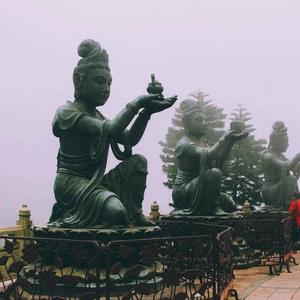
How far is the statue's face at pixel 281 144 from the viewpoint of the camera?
14094 mm

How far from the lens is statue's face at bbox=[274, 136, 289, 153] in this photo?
46.2 feet

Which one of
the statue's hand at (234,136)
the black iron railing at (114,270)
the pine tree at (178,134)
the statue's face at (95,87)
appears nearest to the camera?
the black iron railing at (114,270)

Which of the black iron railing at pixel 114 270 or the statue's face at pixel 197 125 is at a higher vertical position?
the statue's face at pixel 197 125

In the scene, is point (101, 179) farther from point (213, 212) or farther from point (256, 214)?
point (256, 214)

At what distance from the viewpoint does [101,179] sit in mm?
6297

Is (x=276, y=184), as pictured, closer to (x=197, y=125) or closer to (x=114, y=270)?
(x=197, y=125)

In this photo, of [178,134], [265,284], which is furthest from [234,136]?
[178,134]

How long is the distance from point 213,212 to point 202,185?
1.87ft

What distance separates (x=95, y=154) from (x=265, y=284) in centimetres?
324

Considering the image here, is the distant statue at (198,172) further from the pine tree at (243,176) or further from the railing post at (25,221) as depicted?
the pine tree at (243,176)

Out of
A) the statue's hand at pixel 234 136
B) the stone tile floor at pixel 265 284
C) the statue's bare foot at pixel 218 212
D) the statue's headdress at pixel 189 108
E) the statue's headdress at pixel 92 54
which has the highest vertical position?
the statue's headdress at pixel 92 54

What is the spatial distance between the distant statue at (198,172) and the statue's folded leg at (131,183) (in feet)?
9.75

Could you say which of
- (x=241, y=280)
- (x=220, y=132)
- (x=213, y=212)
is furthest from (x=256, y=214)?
(x=220, y=132)

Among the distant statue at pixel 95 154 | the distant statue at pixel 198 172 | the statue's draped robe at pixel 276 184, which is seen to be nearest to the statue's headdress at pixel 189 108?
the distant statue at pixel 198 172
